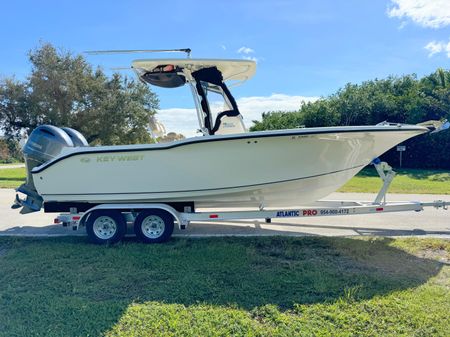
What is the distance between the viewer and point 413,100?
22141mm

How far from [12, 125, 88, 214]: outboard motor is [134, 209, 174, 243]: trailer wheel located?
1841 millimetres

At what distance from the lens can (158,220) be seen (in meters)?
5.72

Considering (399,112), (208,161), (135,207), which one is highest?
(399,112)

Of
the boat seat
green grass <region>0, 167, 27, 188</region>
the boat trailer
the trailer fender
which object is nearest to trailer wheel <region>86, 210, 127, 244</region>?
the boat trailer

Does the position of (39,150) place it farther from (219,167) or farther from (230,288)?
(230,288)

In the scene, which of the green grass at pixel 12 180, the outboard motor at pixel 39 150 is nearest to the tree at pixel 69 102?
the green grass at pixel 12 180

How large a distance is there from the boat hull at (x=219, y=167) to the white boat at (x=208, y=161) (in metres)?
0.02

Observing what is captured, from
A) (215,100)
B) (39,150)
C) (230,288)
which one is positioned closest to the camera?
(230,288)

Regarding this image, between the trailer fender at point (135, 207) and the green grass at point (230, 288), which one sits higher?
the trailer fender at point (135, 207)

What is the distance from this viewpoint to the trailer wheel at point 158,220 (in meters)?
5.67

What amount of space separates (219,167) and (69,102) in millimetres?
17500

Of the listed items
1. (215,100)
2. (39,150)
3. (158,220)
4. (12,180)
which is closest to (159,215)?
(158,220)

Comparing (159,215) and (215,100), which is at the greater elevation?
(215,100)

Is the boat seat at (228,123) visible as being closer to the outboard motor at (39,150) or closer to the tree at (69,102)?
the outboard motor at (39,150)
